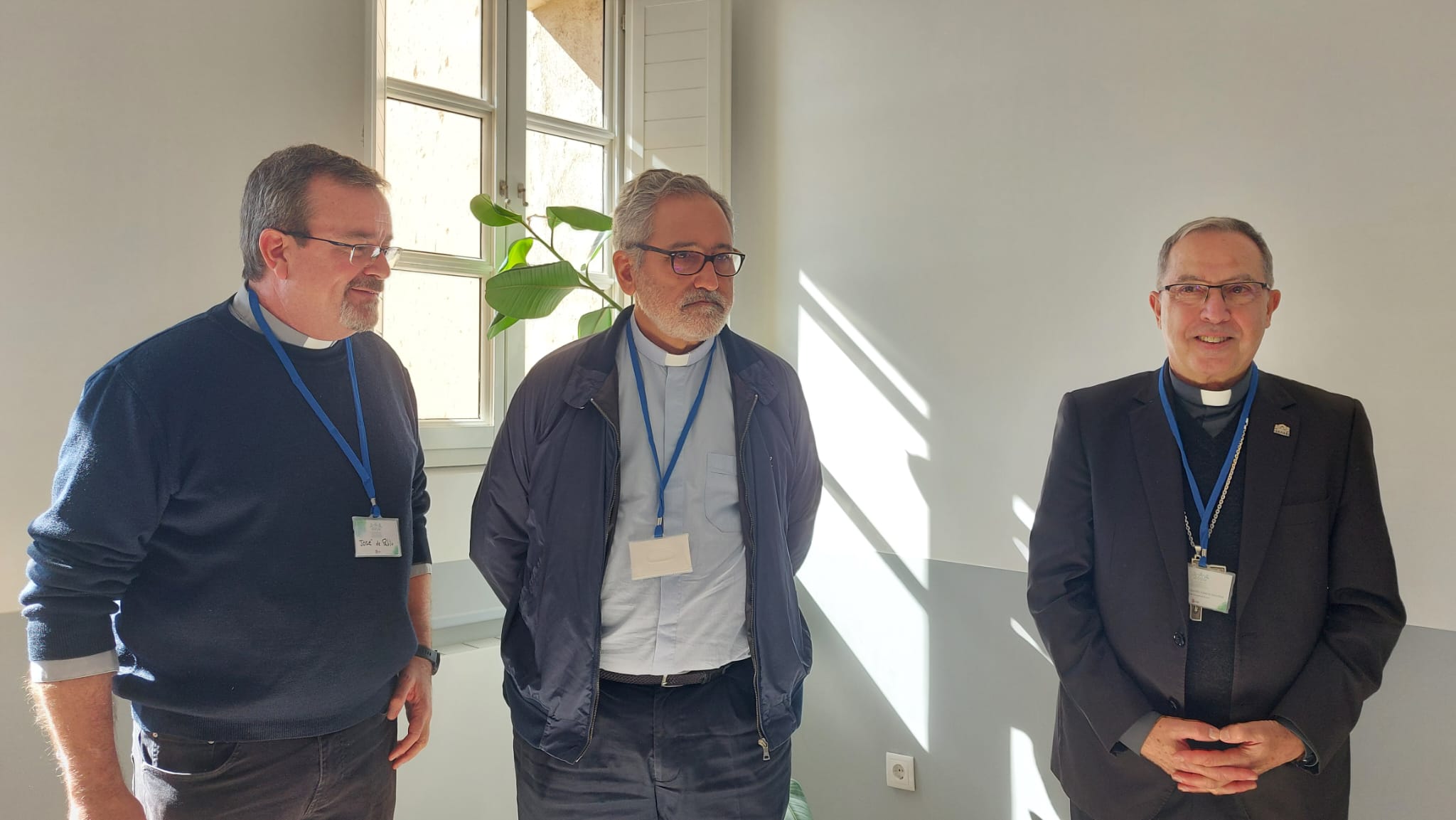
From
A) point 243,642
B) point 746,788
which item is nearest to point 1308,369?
point 746,788

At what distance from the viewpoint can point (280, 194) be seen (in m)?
1.67

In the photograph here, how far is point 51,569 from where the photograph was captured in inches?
53.7

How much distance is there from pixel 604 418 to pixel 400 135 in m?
1.71

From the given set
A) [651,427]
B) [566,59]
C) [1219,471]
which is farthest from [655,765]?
[566,59]

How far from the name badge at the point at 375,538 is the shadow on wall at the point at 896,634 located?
1.80m

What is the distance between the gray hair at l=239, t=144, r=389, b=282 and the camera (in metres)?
1.67

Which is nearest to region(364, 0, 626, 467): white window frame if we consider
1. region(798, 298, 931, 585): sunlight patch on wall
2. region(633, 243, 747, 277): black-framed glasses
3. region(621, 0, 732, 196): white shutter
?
region(621, 0, 732, 196): white shutter

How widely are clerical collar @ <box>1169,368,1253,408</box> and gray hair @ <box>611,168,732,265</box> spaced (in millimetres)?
1023

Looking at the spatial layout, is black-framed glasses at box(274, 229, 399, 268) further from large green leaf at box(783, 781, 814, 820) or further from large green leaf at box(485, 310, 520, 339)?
large green leaf at box(783, 781, 814, 820)

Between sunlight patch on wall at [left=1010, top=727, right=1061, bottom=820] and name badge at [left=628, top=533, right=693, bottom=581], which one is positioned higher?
name badge at [left=628, top=533, right=693, bottom=581]

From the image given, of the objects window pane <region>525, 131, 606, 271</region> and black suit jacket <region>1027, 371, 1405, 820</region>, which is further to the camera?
window pane <region>525, 131, 606, 271</region>

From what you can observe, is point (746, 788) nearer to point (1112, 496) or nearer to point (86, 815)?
point (1112, 496)

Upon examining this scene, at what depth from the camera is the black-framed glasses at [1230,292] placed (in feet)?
5.87

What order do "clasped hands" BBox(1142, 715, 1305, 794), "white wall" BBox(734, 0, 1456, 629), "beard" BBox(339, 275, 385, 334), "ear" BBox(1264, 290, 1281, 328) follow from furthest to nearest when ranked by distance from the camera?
1. "white wall" BBox(734, 0, 1456, 629)
2. "ear" BBox(1264, 290, 1281, 328)
3. "beard" BBox(339, 275, 385, 334)
4. "clasped hands" BBox(1142, 715, 1305, 794)
